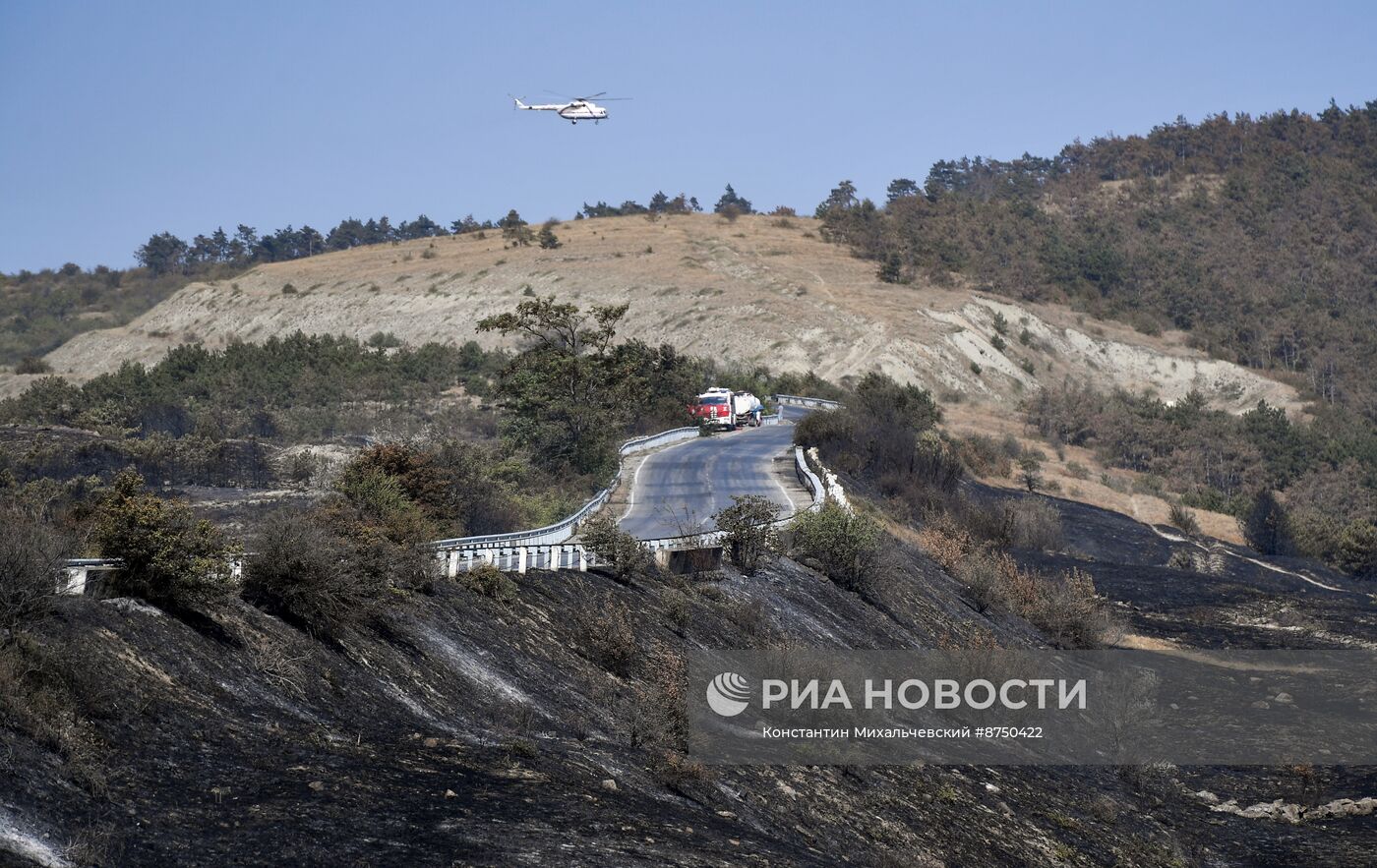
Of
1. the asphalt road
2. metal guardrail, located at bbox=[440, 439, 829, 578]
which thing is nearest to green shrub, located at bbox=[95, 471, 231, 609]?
metal guardrail, located at bbox=[440, 439, 829, 578]

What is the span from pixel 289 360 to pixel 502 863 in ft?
263

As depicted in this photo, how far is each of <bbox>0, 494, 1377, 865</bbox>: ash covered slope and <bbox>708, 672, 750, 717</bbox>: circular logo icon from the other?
892 millimetres

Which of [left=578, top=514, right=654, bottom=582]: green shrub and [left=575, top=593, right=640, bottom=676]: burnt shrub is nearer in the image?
[left=575, top=593, right=640, bottom=676]: burnt shrub

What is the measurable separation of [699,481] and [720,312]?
58.1 meters

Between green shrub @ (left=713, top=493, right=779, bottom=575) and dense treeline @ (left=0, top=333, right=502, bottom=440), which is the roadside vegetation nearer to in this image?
green shrub @ (left=713, top=493, right=779, bottom=575)

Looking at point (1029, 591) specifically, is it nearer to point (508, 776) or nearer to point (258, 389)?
point (508, 776)

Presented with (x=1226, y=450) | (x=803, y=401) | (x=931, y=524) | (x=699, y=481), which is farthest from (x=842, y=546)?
(x=1226, y=450)

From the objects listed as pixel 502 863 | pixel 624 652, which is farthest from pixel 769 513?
pixel 502 863

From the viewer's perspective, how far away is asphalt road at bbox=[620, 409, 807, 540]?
39.6 metres

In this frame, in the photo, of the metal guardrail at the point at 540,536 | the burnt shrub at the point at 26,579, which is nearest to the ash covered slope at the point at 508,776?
the burnt shrub at the point at 26,579

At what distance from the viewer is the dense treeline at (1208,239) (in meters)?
121

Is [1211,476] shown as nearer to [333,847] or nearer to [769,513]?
[769,513]

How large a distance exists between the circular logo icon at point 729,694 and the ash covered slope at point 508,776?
2.93ft

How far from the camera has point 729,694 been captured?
2397cm
